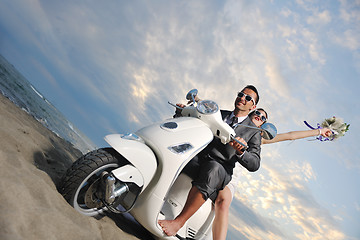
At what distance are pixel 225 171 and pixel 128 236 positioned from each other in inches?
41.9

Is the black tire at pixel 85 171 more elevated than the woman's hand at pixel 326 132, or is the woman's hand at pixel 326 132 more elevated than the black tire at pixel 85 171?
the woman's hand at pixel 326 132

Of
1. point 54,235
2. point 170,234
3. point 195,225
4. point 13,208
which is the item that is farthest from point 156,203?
point 13,208

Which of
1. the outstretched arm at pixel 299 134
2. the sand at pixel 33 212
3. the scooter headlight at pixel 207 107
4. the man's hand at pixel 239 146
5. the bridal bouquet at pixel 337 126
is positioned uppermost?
the bridal bouquet at pixel 337 126

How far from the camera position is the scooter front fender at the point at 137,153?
6.07 ft

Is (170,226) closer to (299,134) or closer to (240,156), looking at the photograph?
(240,156)

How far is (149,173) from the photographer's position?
198 centimetres

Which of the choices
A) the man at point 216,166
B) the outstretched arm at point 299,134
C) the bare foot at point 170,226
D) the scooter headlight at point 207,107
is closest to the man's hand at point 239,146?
the man at point 216,166

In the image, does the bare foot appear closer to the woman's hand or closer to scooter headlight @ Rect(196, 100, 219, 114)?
scooter headlight @ Rect(196, 100, 219, 114)

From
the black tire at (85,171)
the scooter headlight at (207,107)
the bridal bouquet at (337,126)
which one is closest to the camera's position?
the black tire at (85,171)

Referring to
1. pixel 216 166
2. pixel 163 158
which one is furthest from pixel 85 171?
pixel 216 166

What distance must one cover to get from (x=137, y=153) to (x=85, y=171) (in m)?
0.40

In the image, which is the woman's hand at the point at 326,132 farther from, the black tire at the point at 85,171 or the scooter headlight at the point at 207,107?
the black tire at the point at 85,171

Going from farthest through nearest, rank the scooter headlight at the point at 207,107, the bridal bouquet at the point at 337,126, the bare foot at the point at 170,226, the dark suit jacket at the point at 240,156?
the bridal bouquet at the point at 337,126 → the scooter headlight at the point at 207,107 → the dark suit jacket at the point at 240,156 → the bare foot at the point at 170,226

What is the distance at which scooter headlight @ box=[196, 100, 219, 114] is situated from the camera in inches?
95.9
